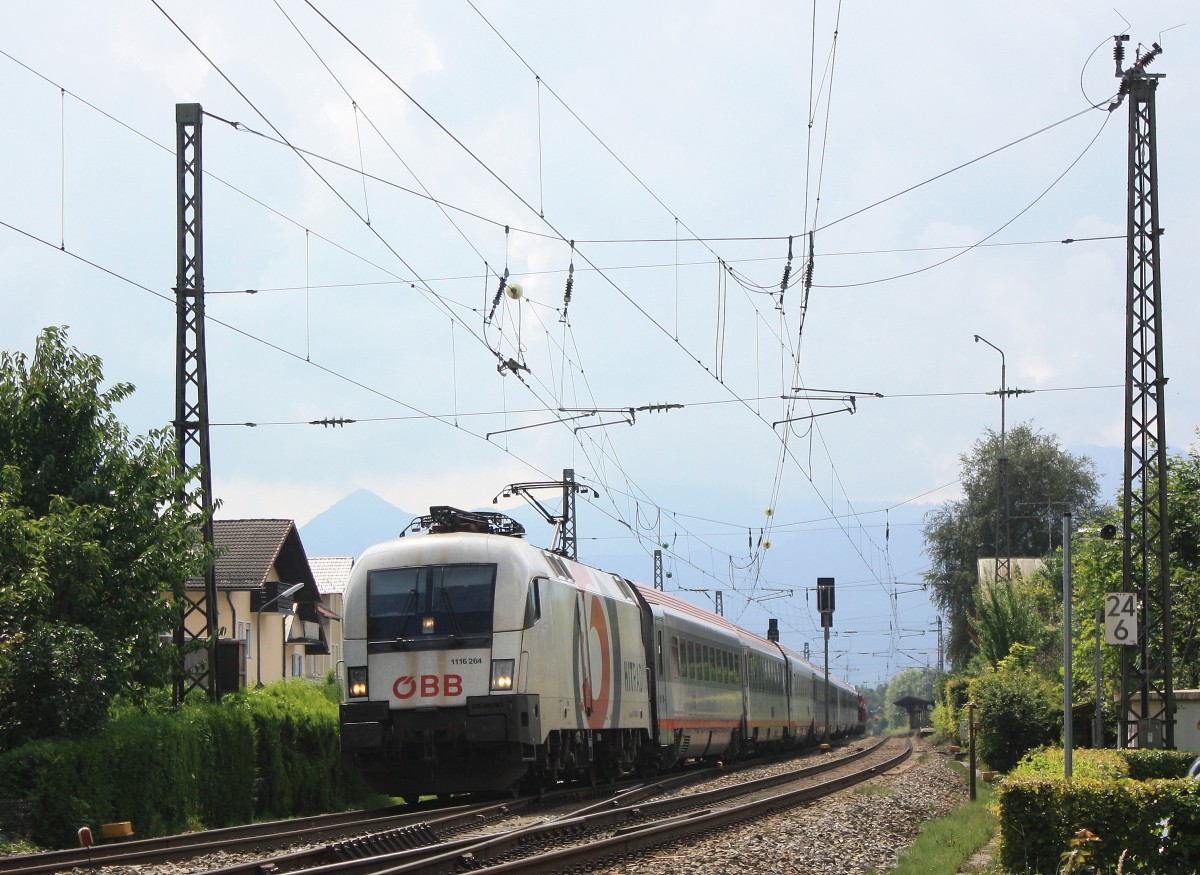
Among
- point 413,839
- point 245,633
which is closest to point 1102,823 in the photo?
point 413,839

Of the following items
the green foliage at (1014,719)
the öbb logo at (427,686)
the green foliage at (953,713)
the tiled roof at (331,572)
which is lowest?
the green foliage at (953,713)

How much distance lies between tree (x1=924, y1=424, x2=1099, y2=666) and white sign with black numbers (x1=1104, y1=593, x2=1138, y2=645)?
54136mm

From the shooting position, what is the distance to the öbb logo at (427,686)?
17.8 meters

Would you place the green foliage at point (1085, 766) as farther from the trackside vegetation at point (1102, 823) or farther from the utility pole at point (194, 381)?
the utility pole at point (194, 381)

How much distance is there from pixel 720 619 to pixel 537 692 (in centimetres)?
2089

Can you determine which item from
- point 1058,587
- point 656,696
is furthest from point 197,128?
point 1058,587

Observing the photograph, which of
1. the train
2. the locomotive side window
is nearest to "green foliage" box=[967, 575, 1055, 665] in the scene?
the train

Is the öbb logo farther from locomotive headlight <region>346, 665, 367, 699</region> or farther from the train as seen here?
locomotive headlight <region>346, 665, 367, 699</region>

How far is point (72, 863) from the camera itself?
11.6 metres

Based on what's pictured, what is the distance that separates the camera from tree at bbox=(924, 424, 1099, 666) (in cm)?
7394

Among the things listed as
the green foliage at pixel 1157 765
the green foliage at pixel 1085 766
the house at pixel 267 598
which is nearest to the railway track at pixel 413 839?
the green foliage at pixel 1085 766

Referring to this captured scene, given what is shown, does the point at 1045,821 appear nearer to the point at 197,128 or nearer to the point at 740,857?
the point at 740,857

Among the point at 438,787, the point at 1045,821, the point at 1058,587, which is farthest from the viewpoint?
the point at 1058,587

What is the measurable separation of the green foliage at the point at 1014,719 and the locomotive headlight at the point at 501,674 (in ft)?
52.2
